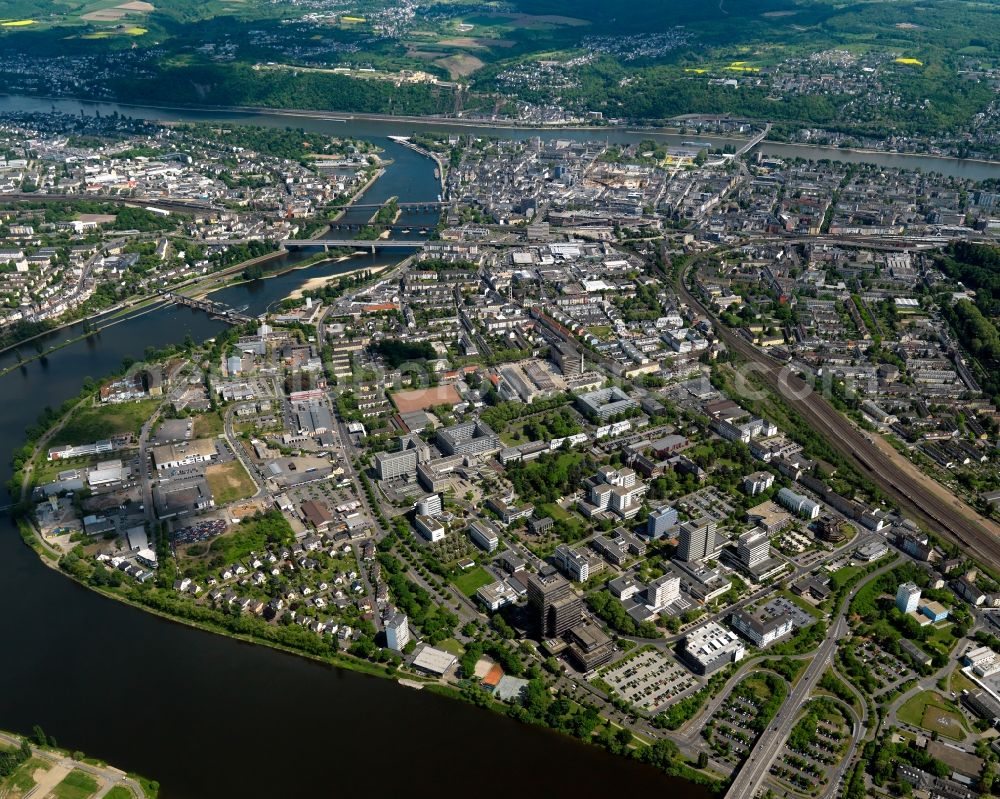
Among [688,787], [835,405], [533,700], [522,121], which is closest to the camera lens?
[688,787]

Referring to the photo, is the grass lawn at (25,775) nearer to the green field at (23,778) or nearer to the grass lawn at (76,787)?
the green field at (23,778)

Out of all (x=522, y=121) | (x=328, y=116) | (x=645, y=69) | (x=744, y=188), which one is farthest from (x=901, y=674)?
(x=645, y=69)

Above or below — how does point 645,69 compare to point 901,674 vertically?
above

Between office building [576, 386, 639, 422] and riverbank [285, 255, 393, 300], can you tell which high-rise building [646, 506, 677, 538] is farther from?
riverbank [285, 255, 393, 300]

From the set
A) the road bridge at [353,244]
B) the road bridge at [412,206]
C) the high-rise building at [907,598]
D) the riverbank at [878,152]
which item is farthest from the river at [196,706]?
the riverbank at [878,152]

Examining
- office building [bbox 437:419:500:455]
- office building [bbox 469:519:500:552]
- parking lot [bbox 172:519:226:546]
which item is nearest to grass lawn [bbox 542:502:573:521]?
office building [bbox 469:519:500:552]

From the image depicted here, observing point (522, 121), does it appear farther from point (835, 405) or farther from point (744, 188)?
point (835, 405)
